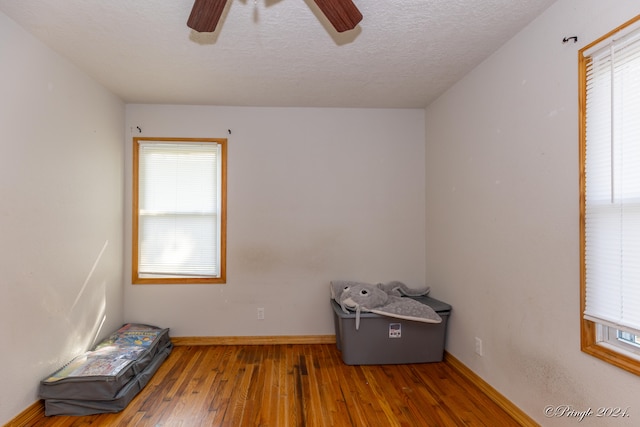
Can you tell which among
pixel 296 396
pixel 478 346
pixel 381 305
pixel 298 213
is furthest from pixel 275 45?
pixel 478 346

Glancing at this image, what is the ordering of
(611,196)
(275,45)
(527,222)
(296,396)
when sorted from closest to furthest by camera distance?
(611,196), (527,222), (275,45), (296,396)

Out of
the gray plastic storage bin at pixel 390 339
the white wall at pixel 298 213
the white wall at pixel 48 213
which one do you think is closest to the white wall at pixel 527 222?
the gray plastic storage bin at pixel 390 339

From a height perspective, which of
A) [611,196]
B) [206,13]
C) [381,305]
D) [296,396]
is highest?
[206,13]

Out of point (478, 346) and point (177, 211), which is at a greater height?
point (177, 211)

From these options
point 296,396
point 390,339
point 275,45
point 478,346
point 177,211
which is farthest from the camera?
point 177,211

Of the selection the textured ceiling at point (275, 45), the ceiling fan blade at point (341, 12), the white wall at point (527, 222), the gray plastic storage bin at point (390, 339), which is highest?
the textured ceiling at point (275, 45)

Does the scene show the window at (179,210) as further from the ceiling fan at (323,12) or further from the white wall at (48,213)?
the ceiling fan at (323,12)

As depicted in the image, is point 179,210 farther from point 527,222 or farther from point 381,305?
point 527,222

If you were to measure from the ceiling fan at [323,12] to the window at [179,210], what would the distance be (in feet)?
7.05

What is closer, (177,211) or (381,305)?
(381,305)

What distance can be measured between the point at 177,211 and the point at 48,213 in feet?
4.24

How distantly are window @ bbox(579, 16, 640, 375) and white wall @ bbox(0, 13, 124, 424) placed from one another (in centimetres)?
321

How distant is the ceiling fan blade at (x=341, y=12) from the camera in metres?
1.46

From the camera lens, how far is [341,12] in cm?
152
